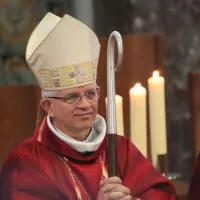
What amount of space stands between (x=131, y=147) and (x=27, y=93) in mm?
269

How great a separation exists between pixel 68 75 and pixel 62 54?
4 cm

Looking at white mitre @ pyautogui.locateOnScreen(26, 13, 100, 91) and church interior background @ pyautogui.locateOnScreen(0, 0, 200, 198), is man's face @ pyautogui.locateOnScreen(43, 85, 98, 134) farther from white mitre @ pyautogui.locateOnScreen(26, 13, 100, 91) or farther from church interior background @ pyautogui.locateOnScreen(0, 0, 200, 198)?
church interior background @ pyautogui.locateOnScreen(0, 0, 200, 198)

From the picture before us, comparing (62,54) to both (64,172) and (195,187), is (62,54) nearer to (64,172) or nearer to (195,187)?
(64,172)

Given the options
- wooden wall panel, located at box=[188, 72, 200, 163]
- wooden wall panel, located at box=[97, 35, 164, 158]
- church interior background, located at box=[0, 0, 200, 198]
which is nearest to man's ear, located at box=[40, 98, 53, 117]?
church interior background, located at box=[0, 0, 200, 198]

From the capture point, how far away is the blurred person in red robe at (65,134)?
1.23 metres

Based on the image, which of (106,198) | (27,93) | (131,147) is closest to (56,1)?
(27,93)

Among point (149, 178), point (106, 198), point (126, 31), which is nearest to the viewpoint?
point (106, 198)

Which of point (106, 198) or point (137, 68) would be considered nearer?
point (106, 198)

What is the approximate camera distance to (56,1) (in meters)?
1.46

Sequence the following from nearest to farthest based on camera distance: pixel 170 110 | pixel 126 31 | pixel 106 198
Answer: pixel 106 198
pixel 126 31
pixel 170 110

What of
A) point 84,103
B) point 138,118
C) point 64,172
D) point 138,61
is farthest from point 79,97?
point 138,61

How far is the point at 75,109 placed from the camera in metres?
1.23

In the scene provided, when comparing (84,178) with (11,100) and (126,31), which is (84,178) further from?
(126,31)

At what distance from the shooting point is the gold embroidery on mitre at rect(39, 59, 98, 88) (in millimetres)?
1231
